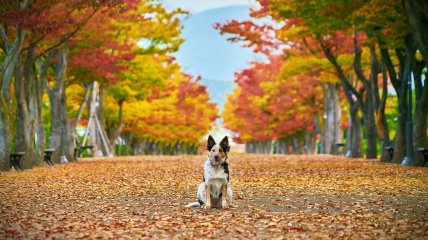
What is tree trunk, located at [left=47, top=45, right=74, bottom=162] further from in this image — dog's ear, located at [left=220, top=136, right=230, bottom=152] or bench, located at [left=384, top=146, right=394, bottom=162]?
dog's ear, located at [left=220, top=136, right=230, bottom=152]

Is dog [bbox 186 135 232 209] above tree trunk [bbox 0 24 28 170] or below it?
below

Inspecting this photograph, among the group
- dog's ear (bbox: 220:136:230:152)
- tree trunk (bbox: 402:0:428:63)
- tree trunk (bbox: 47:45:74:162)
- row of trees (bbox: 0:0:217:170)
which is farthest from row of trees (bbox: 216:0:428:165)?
dog's ear (bbox: 220:136:230:152)

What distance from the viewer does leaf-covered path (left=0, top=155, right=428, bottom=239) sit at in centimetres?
956

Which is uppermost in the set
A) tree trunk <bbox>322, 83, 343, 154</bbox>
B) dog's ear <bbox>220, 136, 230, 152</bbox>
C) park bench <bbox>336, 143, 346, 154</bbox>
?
tree trunk <bbox>322, 83, 343, 154</bbox>

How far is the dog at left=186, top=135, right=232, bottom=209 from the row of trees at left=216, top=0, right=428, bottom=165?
11.2 meters

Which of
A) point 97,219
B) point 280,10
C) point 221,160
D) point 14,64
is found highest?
point 280,10

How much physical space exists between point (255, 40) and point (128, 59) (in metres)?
6.68

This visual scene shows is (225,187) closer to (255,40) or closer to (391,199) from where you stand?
(391,199)

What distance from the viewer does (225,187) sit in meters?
11.9

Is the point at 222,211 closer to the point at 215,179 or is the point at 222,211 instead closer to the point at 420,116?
the point at 215,179

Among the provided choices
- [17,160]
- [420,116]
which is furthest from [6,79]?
[420,116]

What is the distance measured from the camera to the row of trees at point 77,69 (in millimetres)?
24406

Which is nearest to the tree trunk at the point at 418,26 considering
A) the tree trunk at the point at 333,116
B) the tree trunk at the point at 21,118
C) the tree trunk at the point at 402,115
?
the tree trunk at the point at 402,115

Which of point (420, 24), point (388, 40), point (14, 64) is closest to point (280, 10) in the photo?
point (388, 40)
